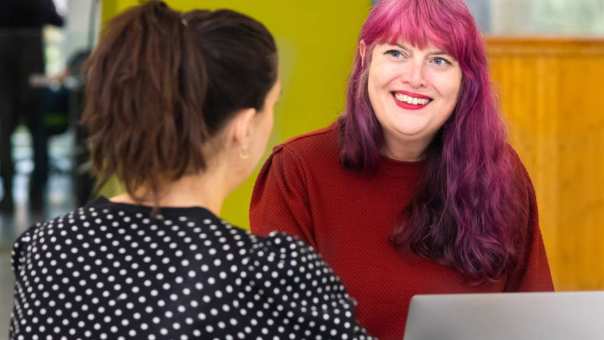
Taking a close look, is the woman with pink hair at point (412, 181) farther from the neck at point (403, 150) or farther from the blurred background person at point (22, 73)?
the blurred background person at point (22, 73)

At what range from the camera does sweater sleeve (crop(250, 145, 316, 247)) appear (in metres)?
2.27

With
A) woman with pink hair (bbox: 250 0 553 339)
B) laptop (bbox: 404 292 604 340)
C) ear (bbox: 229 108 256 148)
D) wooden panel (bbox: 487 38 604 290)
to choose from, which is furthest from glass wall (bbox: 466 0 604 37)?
ear (bbox: 229 108 256 148)

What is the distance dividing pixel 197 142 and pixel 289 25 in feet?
6.54

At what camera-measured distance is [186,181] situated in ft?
5.19

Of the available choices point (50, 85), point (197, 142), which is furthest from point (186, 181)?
point (50, 85)

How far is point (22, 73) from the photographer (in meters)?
6.01

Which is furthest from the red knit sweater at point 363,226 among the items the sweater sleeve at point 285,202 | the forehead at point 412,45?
the forehead at point 412,45

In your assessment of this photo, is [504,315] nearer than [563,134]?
Yes

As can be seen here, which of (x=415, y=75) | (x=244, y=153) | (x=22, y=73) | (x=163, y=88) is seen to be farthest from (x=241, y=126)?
(x=22, y=73)

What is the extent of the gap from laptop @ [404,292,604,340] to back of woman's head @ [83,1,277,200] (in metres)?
0.39

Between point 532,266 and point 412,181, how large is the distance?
0.91 ft

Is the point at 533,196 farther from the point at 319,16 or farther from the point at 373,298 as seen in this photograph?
the point at 319,16

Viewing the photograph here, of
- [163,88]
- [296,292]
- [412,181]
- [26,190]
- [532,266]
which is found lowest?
[26,190]

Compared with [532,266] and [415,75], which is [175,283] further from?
[532,266]
